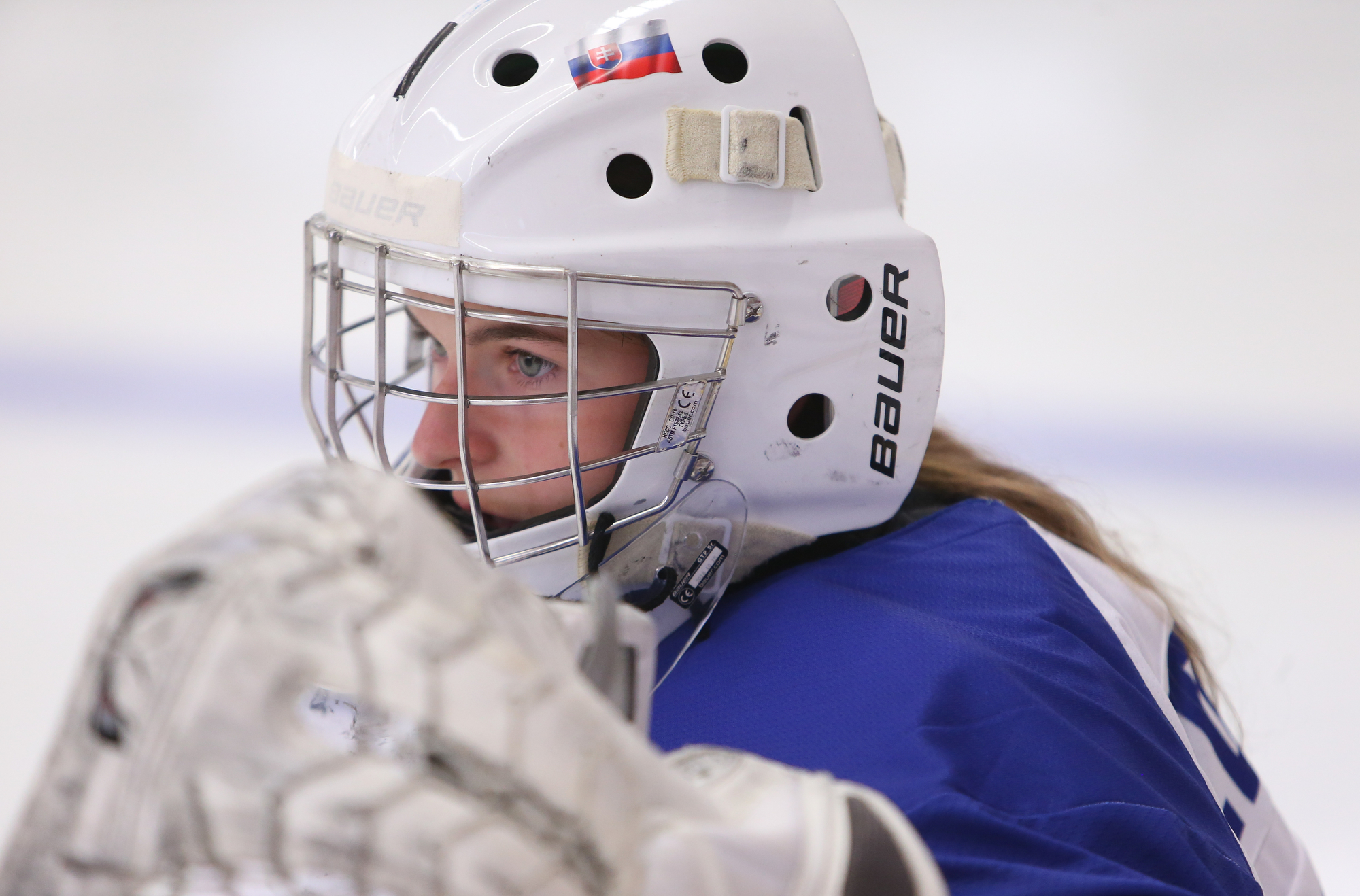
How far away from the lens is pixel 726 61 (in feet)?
3.40

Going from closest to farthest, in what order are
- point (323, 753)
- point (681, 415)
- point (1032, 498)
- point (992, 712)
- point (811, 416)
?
point (323, 753) < point (992, 712) < point (681, 415) < point (811, 416) < point (1032, 498)

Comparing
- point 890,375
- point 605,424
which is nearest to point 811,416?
point 890,375

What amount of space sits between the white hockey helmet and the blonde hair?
0.18 m

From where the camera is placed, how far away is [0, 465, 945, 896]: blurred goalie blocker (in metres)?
0.45

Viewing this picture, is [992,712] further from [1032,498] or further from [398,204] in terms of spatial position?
[398,204]

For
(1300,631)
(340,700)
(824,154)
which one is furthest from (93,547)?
(1300,631)

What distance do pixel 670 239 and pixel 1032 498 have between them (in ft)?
1.95

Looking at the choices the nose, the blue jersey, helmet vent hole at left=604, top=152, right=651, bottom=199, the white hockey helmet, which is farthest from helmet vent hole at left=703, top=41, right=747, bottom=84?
the blue jersey

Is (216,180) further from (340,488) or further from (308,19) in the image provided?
(340,488)

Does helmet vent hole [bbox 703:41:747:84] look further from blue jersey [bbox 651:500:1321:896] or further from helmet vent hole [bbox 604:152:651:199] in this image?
blue jersey [bbox 651:500:1321:896]

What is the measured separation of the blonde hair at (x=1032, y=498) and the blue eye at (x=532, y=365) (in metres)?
0.48

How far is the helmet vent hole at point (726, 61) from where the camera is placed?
3.37ft

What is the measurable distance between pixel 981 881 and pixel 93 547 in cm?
196

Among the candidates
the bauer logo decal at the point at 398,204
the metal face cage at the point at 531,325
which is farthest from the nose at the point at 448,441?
the bauer logo decal at the point at 398,204
